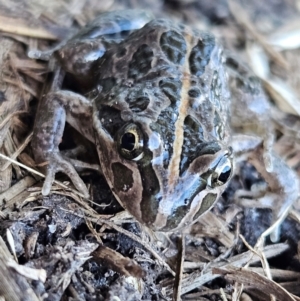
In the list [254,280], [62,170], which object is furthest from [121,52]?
[254,280]

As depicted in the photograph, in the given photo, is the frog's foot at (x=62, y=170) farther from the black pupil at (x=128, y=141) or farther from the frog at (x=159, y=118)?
the black pupil at (x=128, y=141)

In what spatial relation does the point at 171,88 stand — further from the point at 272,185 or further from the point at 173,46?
the point at 272,185

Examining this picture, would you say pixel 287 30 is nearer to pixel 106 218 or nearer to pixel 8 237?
pixel 106 218

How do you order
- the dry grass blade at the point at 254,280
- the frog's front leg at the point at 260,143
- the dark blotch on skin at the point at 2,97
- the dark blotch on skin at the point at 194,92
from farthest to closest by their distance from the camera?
the frog's front leg at the point at 260,143
the dark blotch on skin at the point at 2,97
the dark blotch on skin at the point at 194,92
the dry grass blade at the point at 254,280

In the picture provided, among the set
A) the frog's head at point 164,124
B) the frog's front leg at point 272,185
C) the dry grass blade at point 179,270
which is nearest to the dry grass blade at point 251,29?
the frog's head at point 164,124

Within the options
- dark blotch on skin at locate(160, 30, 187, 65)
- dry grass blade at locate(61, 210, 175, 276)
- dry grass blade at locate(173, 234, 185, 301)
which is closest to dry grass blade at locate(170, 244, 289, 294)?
dry grass blade at locate(173, 234, 185, 301)

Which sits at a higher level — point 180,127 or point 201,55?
point 201,55

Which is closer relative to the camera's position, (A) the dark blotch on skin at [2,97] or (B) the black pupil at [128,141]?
(B) the black pupil at [128,141]
